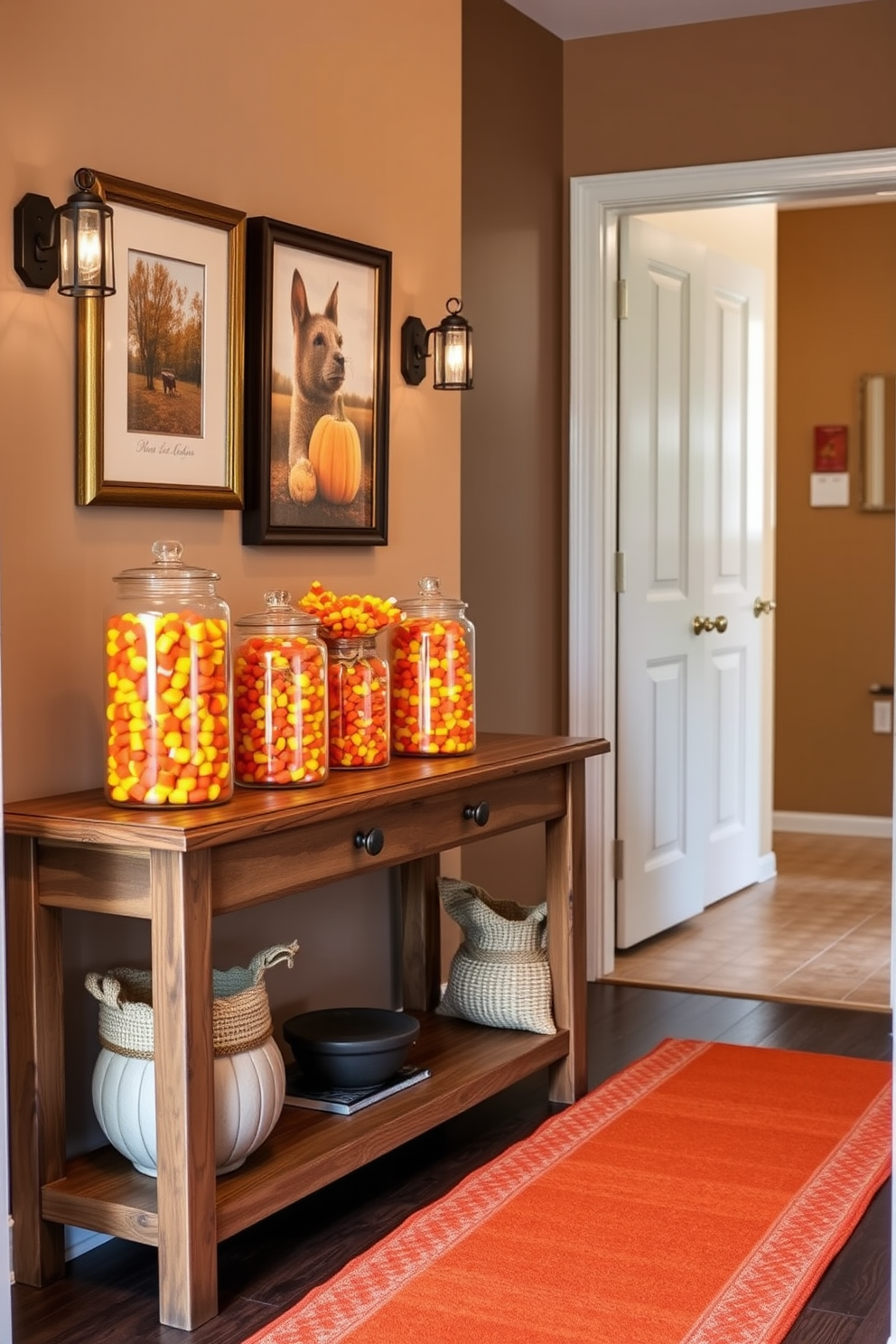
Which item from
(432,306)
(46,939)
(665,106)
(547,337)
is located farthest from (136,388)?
(665,106)

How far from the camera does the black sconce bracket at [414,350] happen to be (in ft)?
11.7

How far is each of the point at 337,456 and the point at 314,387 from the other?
153mm

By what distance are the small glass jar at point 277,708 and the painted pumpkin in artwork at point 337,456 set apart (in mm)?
580

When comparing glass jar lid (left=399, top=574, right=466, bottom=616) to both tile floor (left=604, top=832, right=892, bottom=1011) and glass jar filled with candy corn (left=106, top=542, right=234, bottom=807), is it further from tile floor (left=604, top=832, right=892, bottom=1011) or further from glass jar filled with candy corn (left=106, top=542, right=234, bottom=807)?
tile floor (left=604, top=832, right=892, bottom=1011)

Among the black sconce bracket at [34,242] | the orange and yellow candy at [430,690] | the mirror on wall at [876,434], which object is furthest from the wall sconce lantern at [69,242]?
the mirror on wall at [876,434]

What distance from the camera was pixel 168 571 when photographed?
2508 mm

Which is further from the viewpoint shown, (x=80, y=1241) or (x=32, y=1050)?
(x=80, y=1241)

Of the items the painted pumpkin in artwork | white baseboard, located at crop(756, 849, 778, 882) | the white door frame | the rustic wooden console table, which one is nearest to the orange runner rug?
the rustic wooden console table

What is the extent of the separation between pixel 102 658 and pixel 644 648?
2.41 metres

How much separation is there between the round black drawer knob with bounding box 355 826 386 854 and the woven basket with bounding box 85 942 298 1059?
200 millimetres

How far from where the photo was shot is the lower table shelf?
7.98 feet

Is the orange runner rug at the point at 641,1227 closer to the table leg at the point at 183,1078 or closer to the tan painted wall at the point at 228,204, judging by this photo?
the table leg at the point at 183,1078

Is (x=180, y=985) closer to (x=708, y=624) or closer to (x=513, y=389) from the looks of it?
(x=513, y=389)

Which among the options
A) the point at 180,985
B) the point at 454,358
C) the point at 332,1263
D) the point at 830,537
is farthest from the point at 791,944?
the point at 180,985
